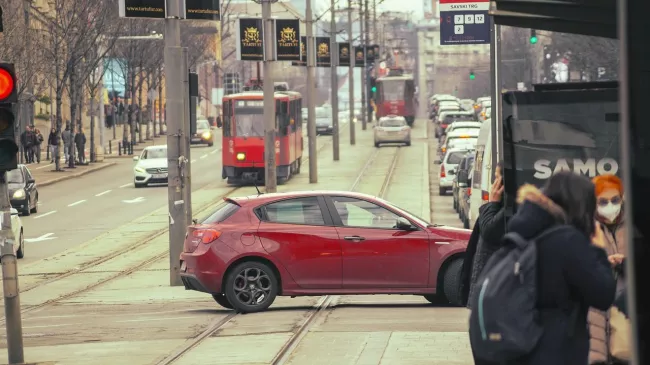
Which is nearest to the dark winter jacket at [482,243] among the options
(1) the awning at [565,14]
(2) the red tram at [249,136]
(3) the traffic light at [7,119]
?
(1) the awning at [565,14]

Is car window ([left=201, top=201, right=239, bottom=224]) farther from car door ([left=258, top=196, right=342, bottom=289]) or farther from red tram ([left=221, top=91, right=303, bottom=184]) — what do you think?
red tram ([left=221, top=91, right=303, bottom=184])

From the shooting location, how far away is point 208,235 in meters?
17.1

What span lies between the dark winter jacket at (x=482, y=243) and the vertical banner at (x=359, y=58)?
6066cm

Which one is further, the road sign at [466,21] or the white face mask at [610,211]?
the road sign at [466,21]

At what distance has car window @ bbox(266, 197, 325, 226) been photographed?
56.4ft

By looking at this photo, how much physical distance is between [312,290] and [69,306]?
4.32 meters

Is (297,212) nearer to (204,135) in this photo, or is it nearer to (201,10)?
(201,10)

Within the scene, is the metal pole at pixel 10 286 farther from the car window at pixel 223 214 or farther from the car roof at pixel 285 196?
the car roof at pixel 285 196

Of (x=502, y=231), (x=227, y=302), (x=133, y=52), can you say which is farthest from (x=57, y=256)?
(x=133, y=52)

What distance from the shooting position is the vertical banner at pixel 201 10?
23.0m

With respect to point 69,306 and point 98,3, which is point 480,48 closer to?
point 98,3

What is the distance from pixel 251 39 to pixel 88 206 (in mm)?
9679

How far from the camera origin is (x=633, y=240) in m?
4.33

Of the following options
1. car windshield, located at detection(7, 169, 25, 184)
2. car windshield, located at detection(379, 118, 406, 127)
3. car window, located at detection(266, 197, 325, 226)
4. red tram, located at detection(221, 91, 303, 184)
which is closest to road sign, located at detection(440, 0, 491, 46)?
car window, located at detection(266, 197, 325, 226)
